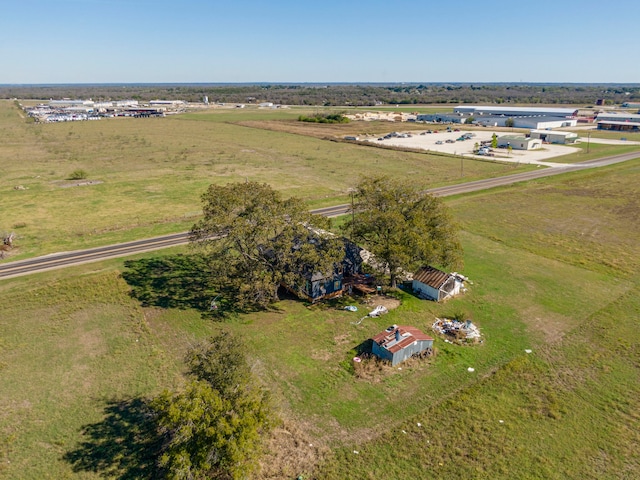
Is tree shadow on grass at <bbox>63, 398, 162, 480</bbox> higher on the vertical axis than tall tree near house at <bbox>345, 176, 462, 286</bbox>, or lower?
lower

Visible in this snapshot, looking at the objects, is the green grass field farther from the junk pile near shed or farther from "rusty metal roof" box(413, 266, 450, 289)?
"rusty metal roof" box(413, 266, 450, 289)

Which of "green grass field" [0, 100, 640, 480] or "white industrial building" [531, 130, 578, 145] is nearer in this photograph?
"green grass field" [0, 100, 640, 480]

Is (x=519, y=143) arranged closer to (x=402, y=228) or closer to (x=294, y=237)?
(x=402, y=228)

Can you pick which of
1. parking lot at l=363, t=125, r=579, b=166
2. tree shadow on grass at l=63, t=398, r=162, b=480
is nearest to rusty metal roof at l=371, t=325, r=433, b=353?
tree shadow on grass at l=63, t=398, r=162, b=480

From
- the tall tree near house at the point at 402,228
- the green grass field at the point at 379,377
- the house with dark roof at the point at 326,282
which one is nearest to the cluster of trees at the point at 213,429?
the green grass field at the point at 379,377

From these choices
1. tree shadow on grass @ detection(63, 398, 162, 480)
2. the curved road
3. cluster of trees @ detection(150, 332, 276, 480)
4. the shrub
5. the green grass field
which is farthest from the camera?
the shrub

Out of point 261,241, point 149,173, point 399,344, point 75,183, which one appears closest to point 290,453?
point 399,344
